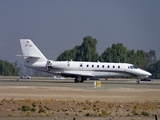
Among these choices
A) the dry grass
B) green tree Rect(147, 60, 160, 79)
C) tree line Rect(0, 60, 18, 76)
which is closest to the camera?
the dry grass

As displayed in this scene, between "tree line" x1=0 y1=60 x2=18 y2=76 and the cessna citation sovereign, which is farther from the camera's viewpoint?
"tree line" x1=0 y1=60 x2=18 y2=76

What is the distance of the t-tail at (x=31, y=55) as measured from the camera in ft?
226

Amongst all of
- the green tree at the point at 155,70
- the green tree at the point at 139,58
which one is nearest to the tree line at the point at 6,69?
the green tree at the point at 139,58

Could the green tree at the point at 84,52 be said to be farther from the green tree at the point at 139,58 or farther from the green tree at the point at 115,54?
the green tree at the point at 139,58

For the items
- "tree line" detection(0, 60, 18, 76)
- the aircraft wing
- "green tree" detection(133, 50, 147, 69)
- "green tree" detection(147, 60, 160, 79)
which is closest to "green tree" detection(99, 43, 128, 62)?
"green tree" detection(133, 50, 147, 69)

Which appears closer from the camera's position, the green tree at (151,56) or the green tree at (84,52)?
the green tree at (84,52)

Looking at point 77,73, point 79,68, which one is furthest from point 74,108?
point 79,68

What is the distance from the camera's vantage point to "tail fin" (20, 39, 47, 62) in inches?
2721

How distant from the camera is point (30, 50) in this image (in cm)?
6975

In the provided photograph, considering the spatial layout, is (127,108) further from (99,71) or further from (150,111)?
(99,71)

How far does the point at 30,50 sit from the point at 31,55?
1.00 m

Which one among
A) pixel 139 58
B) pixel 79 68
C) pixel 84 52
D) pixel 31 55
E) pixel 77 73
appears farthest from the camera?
pixel 139 58

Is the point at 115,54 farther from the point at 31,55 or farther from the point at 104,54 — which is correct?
the point at 31,55

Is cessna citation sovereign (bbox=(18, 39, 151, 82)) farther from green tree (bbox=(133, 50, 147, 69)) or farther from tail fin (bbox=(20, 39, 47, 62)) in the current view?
green tree (bbox=(133, 50, 147, 69))
